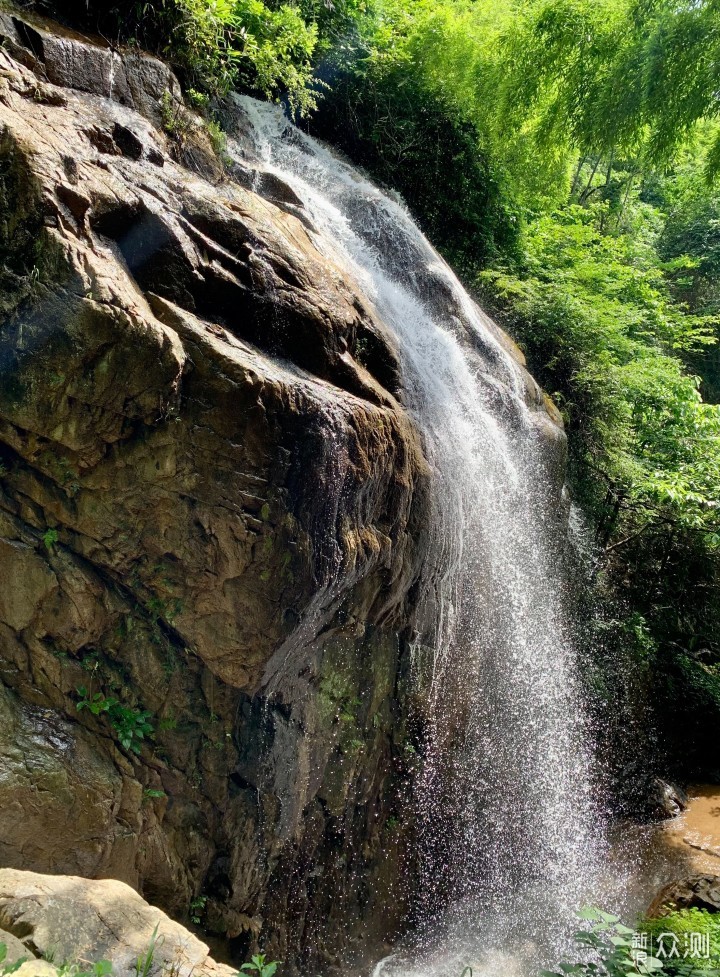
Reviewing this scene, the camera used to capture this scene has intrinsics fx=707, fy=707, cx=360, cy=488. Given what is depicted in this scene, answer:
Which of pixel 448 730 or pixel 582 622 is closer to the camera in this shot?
pixel 448 730

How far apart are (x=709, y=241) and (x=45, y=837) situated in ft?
51.6

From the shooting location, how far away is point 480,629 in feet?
17.8

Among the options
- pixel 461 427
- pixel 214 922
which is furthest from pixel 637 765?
pixel 214 922

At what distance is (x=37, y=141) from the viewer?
122 inches

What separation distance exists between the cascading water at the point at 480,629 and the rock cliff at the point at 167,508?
100 centimetres

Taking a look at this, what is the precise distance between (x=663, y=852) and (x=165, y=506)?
568cm

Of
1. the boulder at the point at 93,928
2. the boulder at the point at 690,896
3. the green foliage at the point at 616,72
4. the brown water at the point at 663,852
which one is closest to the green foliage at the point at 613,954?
the boulder at the point at 93,928

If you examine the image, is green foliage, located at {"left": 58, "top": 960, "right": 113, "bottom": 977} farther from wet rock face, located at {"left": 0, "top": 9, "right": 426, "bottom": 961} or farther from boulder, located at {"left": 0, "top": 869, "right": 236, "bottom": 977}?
wet rock face, located at {"left": 0, "top": 9, "right": 426, "bottom": 961}

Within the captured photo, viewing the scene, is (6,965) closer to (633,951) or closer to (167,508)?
(167,508)

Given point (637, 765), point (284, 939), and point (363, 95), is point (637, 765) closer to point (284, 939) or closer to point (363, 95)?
point (284, 939)

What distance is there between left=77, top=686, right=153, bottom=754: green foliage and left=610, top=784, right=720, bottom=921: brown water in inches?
162

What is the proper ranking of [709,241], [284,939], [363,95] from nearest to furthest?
[284,939]
[363,95]
[709,241]

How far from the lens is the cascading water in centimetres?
497

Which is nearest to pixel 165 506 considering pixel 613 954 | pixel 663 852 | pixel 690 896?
pixel 613 954
